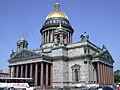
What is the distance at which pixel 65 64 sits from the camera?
6203cm

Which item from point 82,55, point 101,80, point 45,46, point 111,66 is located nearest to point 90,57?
point 82,55

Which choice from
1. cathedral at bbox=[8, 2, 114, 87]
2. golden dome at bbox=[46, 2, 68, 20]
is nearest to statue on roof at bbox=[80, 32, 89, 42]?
cathedral at bbox=[8, 2, 114, 87]

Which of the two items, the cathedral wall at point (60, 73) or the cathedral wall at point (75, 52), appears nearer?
the cathedral wall at point (60, 73)

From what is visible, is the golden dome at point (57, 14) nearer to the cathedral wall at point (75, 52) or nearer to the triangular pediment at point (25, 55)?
the cathedral wall at point (75, 52)

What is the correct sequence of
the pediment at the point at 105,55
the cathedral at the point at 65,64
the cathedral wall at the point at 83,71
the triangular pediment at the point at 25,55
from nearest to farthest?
the cathedral wall at the point at 83,71, the cathedral at the point at 65,64, the pediment at the point at 105,55, the triangular pediment at the point at 25,55

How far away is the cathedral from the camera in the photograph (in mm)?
59188

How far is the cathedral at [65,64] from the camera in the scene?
59188 mm

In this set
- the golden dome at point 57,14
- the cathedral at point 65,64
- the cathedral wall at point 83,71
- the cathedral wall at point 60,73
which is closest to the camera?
the cathedral wall at point 83,71

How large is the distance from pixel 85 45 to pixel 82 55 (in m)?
3.09

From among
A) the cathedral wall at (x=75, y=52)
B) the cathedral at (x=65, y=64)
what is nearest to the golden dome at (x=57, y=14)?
the cathedral at (x=65, y=64)

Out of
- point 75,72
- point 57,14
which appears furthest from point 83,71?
point 57,14

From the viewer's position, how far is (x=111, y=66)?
71188mm

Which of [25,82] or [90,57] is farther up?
[90,57]

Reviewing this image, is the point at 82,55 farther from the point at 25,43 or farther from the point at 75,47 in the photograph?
the point at 25,43
